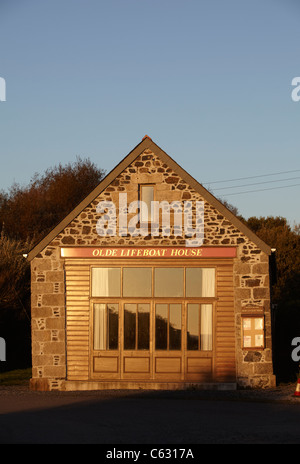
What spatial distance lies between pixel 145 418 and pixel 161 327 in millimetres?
6961

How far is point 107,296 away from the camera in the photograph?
68.9 feet

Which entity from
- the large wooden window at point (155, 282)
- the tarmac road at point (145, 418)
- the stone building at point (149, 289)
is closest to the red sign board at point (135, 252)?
the stone building at point (149, 289)

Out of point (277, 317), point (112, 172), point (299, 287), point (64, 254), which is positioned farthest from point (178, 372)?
point (299, 287)

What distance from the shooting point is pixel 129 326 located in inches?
828

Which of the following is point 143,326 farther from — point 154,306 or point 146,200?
point 146,200

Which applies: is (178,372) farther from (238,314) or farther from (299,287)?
(299,287)

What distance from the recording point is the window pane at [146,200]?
21078 millimetres

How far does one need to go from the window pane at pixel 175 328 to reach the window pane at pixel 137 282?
2.90 ft

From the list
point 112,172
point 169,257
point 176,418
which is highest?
point 112,172

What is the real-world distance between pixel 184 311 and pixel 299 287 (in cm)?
2375

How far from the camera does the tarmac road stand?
11.5 metres

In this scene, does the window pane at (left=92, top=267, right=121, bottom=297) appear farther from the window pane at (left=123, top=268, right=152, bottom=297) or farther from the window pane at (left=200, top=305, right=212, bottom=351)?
the window pane at (left=200, top=305, right=212, bottom=351)

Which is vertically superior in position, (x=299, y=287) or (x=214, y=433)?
(x=299, y=287)

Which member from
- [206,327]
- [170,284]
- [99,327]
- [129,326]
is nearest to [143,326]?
[129,326]
